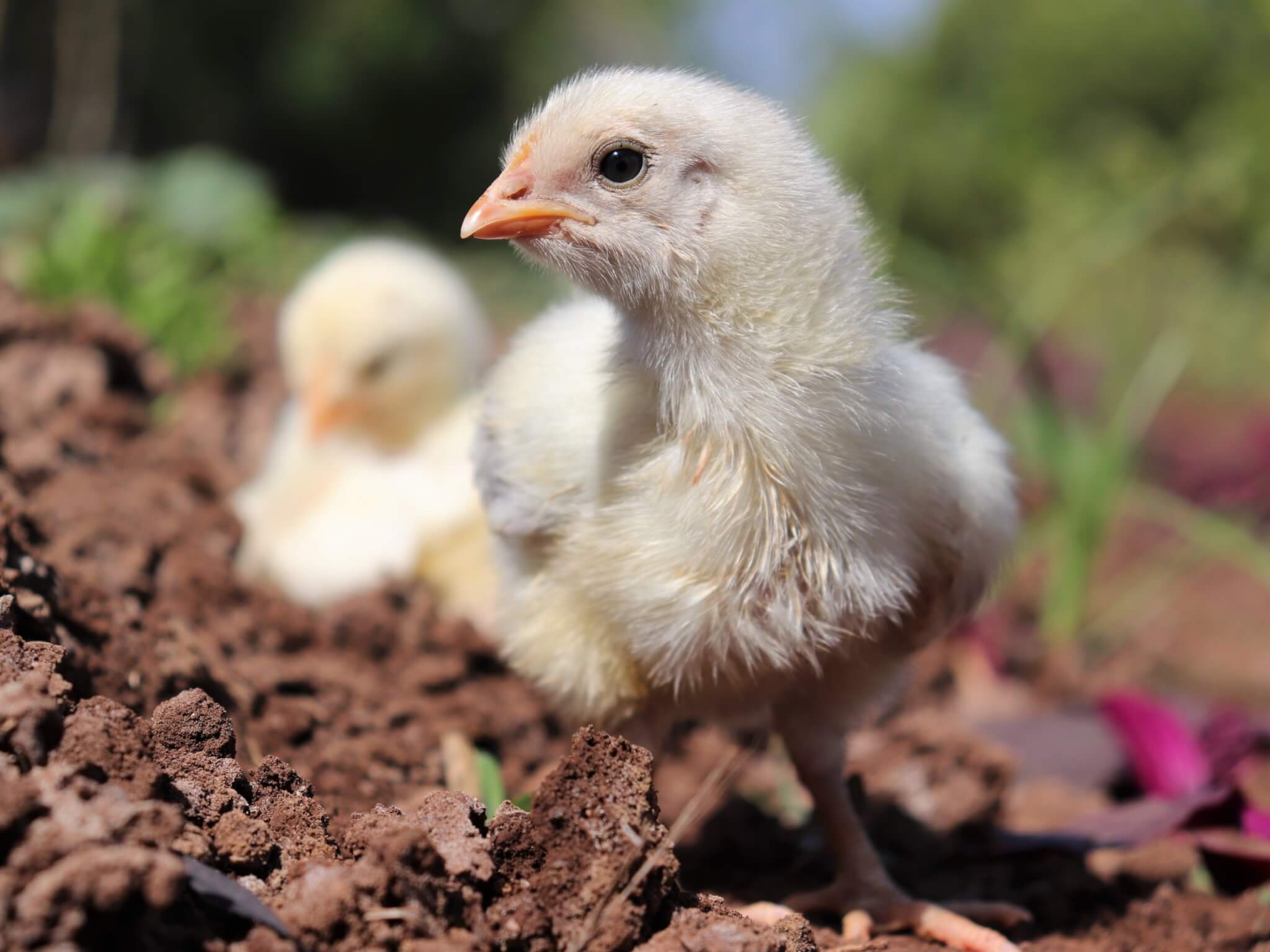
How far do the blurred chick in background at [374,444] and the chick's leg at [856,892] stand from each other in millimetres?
1605

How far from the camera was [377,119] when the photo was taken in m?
21.3

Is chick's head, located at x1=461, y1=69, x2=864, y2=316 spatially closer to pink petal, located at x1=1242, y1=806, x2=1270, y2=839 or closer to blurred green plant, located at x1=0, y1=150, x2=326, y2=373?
pink petal, located at x1=1242, y1=806, x2=1270, y2=839

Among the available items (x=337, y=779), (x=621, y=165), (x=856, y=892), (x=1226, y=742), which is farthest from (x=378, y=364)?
(x=1226, y=742)

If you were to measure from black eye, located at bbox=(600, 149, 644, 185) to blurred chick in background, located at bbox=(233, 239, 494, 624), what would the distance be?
189 centimetres

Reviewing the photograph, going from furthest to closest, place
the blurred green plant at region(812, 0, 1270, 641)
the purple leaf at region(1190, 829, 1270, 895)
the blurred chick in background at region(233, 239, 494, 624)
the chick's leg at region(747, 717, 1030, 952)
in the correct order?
the blurred green plant at region(812, 0, 1270, 641)
the blurred chick in background at region(233, 239, 494, 624)
the purple leaf at region(1190, 829, 1270, 895)
the chick's leg at region(747, 717, 1030, 952)

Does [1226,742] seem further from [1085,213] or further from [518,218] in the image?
[1085,213]

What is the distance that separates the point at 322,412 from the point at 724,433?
98.5 inches

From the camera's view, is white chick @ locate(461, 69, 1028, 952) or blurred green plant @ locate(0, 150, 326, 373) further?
blurred green plant @ locate(0, 150, 326, 373)

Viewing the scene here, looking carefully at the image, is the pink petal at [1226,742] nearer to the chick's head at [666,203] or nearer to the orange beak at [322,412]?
the chick's head at [666,203]

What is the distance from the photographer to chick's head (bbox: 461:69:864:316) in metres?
2.21

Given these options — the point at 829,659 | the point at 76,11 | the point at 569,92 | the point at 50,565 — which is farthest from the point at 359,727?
the point at 76,11

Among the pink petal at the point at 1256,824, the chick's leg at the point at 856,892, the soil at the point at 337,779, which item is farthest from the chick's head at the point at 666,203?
the pink petal at the point at 1256,824

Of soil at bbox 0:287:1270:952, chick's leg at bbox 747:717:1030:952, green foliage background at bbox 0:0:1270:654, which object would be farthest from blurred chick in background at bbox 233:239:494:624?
chick's leg at bbox 747:717:1030:952

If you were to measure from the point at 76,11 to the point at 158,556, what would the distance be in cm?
1320
